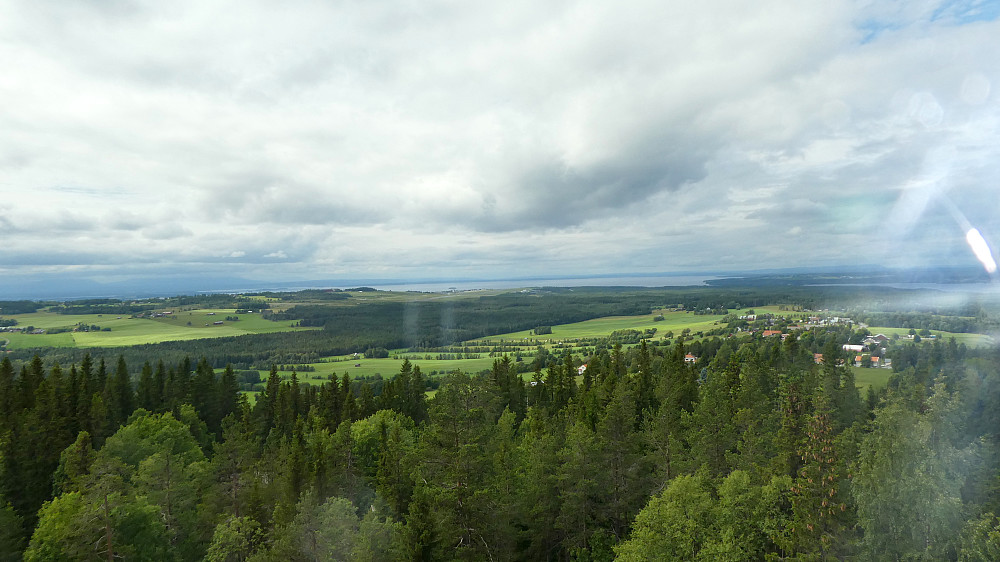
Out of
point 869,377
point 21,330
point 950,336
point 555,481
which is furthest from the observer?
point 21,330

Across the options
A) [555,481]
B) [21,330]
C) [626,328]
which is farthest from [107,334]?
[555,481]

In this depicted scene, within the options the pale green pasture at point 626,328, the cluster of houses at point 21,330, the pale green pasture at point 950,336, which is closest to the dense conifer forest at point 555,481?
the pale green pasture at point 950,336

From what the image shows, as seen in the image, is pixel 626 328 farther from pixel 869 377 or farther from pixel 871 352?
pixel 869 377

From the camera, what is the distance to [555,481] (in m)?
34.5

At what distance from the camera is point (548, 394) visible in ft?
232

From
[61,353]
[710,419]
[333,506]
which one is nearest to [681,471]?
[710,419]

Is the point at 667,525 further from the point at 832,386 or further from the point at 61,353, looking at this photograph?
the point at 61,353

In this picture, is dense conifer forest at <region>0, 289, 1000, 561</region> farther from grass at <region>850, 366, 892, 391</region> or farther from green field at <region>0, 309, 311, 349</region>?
green field at <region>0, 309, 311, 349</region>

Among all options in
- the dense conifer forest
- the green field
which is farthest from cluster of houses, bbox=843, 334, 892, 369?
the green field

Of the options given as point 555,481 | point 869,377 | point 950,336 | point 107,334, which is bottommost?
point 869,377

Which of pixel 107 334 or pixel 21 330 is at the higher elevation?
pixel 21 330

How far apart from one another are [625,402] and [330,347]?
154 meters

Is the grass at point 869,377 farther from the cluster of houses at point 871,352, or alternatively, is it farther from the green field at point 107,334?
the green field at point 107,334

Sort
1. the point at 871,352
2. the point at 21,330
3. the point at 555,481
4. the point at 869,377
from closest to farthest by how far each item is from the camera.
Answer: the point at 555,481
the point at 869,377
the point at 871,352
the point at 21,330
